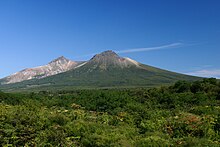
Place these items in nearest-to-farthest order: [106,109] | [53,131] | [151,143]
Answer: [151,143] → [53,131] → [106,109]

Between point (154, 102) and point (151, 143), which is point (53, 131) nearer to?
point (151, 143)

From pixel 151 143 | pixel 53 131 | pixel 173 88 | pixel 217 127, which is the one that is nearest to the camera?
pixel 151 143

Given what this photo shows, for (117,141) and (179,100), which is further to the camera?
(179,100)

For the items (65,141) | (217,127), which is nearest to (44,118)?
(65,141)

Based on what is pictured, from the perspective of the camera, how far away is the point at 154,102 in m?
74.1

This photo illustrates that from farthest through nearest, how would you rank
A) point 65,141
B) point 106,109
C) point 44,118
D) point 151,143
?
point 106,109 < point 44,118 < point 65,141 < point 151,143

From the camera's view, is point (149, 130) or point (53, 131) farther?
point (149, 130)

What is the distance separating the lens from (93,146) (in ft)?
77.6

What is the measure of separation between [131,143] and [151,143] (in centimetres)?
158

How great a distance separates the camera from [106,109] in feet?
235

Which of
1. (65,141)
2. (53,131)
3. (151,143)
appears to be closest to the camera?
(151,143)

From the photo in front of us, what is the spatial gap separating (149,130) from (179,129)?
275cm

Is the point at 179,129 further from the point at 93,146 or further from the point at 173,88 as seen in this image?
the point at 173,88

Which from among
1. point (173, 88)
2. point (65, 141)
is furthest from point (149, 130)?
point (173, 88)
